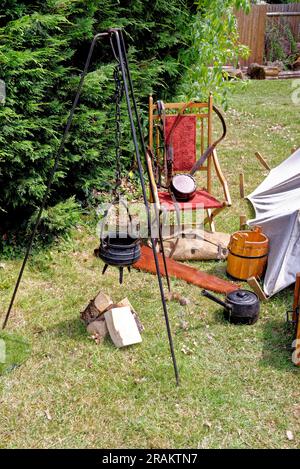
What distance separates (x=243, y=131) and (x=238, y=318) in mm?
5888

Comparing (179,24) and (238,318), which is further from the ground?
(179,24)

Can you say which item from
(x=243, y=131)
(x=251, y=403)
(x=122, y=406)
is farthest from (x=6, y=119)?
(x=243, y=131)

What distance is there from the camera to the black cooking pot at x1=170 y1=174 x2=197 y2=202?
4.38m

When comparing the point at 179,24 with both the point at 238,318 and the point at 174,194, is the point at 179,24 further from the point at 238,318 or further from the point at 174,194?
the point at 238,318

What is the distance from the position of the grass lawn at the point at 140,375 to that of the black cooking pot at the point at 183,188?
68 cm

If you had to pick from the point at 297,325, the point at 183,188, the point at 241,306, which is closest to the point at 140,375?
the point at 241,306

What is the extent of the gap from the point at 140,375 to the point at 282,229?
183 cm

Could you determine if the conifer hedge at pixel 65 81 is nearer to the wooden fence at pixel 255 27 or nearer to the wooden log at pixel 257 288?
the wooden log at pixel 257 288

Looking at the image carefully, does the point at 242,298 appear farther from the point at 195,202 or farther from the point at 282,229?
the point at 195,202

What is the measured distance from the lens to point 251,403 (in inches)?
111

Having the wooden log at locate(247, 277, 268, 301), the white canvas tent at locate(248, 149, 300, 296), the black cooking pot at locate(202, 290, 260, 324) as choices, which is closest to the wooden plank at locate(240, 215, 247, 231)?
the white canvas tent at locate(248, 149, 300, 296)

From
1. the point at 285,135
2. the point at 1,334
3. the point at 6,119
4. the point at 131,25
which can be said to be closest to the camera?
the point at 1,334

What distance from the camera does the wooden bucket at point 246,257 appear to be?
13.1 feet
